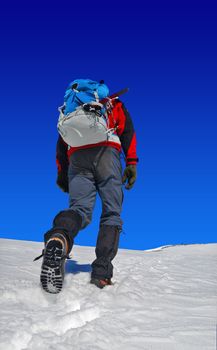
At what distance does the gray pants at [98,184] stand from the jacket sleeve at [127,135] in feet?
0.65

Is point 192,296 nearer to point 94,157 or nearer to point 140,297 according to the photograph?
point 140,297

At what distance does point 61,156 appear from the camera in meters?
3.94

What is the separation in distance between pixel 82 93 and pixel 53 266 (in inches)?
63.8

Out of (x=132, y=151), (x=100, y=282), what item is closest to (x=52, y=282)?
(x=100, y=282)

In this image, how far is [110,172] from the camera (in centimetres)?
341

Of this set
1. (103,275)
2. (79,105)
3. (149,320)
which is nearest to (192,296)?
(103,275)

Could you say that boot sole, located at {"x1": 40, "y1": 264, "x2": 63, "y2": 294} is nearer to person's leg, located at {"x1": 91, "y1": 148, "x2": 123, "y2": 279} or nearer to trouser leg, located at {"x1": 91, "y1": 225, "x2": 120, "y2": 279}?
trouser leg, located at {"x1": 91, "y1": 225, "x2": 120, "y2": 279}

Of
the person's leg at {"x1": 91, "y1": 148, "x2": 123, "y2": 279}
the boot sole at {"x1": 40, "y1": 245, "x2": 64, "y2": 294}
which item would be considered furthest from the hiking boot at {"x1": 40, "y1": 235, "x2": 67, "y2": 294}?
the person's leg at {"x1": 91, "y1": 148, "x2": 123, "y2": 279}

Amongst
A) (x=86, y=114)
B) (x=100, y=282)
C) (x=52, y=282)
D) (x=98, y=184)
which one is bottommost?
(x=100, y=282)

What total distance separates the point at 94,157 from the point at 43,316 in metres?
1.76

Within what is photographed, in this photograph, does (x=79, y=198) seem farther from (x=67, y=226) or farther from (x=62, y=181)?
(x=62, y=181)

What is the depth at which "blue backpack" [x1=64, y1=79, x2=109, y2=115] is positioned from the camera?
337 cm

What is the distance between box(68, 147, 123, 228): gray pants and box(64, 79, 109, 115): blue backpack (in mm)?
439

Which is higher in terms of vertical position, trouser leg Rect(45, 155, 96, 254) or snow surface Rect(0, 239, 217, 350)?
trouser leg Rect(45, 155, 96, 254)
